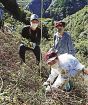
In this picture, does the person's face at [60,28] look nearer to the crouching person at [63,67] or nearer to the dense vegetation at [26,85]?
the dense vegetation at [26,85]

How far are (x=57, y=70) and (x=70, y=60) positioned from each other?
22cm

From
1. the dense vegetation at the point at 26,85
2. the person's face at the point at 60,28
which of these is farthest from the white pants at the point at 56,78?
the person's face at the point at 60,28

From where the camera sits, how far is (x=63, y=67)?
5.37 m

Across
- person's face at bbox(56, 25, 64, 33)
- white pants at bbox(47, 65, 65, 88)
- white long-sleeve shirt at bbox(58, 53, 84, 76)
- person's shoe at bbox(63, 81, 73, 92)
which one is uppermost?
person's face at bbox(56, 25, 64, 33)

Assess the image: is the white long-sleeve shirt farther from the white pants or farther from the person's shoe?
the person's shoe

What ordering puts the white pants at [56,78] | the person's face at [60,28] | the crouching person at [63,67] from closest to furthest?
the crouching person at [63,67] < the white pants at [56,78] < the person's face at [60,28]

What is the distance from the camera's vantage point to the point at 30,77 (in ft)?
21.1

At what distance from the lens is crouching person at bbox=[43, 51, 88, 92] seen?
5.31m

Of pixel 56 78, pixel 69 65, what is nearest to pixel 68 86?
pixel 56 78

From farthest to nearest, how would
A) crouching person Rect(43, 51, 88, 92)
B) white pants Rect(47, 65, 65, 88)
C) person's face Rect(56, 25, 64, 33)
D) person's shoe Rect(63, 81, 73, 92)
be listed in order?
1. person's face Rect(56, 25, 64, 33)
2. person's shoe Rect(63, 81, 73, 92)
3. white pants Rect(47, 65, 65, 88)
4. crouching person Rect(43, 51, 88, 92)

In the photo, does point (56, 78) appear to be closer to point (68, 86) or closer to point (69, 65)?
point (68, 86)

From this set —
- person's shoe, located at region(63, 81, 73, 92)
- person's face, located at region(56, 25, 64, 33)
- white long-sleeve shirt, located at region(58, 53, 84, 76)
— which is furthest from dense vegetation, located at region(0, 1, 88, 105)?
person's face, located at region(56, 25, 64, 33)

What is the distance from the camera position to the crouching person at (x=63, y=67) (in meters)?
5.31

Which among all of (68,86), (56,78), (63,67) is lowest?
(68,86)
